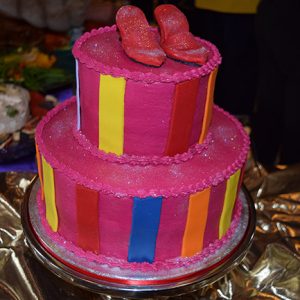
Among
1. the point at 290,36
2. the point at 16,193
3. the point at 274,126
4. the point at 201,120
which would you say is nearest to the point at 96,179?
the point at 201,120

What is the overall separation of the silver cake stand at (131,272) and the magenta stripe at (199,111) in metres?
0.31

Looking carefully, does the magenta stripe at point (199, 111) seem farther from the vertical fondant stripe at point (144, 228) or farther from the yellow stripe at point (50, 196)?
the yellow stripe at point (50, 196)

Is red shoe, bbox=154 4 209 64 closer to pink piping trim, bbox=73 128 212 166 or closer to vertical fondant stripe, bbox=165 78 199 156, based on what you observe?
vertical fondant stripe, bbox=165 78 199 156

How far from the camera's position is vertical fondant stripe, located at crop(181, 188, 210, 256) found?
1.24 m

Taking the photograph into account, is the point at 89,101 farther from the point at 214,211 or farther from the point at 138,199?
Result: the point at 214,211

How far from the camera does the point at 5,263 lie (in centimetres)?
145

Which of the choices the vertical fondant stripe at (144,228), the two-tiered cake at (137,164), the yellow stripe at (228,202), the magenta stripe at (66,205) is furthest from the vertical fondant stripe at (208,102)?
the magenta stripe at (66,205)

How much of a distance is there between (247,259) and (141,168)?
50 centimetres

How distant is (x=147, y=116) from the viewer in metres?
1.19

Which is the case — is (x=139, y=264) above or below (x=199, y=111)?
below

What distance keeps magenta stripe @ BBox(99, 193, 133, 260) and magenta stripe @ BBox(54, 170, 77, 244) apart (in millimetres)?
79

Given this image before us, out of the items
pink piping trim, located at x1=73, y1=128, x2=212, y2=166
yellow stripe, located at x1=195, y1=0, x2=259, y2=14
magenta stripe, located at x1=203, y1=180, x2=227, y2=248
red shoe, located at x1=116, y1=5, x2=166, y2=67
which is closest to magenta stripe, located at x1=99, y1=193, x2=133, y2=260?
pink piping trim, located at x1=73, y1=128, x2=212, y2=166

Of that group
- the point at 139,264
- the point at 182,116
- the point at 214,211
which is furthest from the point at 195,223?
the point at 182,116

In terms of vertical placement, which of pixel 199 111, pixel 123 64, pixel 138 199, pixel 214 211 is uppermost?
pixel 123 64
